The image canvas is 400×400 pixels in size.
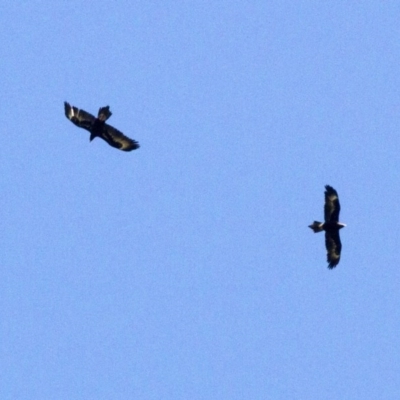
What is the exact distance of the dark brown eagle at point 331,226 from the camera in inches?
2067

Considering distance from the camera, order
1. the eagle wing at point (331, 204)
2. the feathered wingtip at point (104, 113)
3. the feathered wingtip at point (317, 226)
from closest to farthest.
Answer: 1. the feathered wingtip at point (104, 113)
2. the eagle wing at point (331, 204)
3. the feathered wingtip at point (317, 226)

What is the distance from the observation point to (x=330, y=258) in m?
53.4

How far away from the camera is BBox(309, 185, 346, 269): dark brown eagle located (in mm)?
52500

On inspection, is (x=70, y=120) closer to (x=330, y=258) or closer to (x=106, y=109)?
(x=106, y=109)

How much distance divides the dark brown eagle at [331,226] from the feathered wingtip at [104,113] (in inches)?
A: 355

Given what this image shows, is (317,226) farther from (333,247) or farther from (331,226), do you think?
(333,247)

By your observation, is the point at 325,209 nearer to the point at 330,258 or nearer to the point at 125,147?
the point at 330,258

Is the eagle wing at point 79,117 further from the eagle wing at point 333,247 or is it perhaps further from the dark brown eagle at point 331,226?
the eagle wing at point 333,247

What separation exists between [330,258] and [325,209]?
2.08 m

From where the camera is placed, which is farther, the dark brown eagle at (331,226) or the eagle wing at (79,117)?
the dark brown eagle at (331,226)

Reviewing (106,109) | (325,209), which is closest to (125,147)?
(106,109)

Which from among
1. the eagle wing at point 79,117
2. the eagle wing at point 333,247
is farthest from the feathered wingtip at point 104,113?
the eagle wing at point 333,247

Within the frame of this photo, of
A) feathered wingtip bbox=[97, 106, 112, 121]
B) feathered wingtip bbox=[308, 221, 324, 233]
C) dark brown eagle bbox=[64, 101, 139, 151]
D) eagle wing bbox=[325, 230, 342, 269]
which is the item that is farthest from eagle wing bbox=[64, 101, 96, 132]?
eagle wing bbox=[325, 230, 342, 269]

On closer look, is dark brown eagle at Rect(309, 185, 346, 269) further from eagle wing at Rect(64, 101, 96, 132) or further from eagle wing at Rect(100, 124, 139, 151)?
eagle wing at Rect(64, 101, 96, 132)
